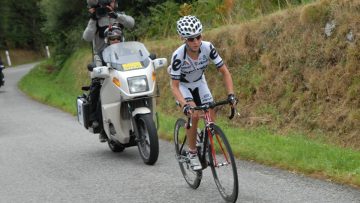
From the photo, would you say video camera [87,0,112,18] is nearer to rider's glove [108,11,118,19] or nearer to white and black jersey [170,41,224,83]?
rider's glove [108,11,118,19]

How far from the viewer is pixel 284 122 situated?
424 inches

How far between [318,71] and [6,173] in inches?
219

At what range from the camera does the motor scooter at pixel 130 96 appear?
8.62m

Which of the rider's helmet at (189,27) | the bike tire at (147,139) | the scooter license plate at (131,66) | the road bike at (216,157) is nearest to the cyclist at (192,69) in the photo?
the rider's helmet at (189,27)

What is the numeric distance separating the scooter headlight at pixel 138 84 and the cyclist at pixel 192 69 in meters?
1.56

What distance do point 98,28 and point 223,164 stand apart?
15.5 ft

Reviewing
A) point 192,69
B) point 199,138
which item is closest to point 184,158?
point 199,138

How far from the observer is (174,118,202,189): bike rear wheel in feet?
23.3

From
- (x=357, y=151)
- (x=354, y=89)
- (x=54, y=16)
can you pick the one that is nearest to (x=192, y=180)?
(x=357, y=151)

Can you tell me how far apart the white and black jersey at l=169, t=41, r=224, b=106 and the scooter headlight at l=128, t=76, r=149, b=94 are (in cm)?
156

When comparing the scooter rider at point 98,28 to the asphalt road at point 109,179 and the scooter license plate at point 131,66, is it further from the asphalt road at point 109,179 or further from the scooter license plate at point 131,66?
the scooter license plate at point 131,66

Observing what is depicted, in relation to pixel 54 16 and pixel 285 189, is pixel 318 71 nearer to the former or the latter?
pixel 285 189

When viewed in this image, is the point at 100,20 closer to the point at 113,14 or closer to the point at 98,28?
the point at 98,28

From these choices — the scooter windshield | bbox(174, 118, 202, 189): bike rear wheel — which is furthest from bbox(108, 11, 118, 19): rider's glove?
bbox(174, 118, 202, 189): bike rear wheel
